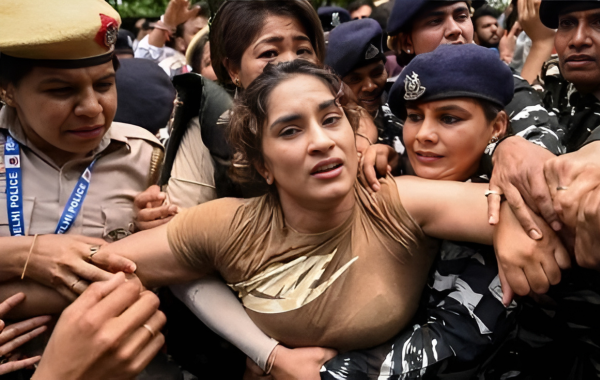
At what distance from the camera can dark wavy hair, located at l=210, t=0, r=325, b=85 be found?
234cm

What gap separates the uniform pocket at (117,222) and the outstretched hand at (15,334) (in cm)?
41

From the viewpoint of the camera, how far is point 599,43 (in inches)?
93.7

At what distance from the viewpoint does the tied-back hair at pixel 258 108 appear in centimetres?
194

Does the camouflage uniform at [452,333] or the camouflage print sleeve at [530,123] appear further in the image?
the camouflage print sleeve at [530,123]

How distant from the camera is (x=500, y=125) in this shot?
2145 millimetres

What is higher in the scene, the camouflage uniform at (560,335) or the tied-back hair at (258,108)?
the tied-back hair at (258,108)

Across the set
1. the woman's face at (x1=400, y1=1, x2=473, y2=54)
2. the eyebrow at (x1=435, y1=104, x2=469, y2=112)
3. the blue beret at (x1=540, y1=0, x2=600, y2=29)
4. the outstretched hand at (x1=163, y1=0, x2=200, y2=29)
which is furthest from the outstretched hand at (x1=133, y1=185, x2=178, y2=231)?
the outstretched hand at (x1=163, y1=0, x2=200, y2=29)

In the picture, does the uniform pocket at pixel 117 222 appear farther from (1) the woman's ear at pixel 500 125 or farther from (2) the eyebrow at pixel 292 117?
(1) the woman's ear at pixel 500 125

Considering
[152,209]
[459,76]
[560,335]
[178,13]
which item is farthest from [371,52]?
[178,13]

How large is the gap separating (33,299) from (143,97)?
1.36m

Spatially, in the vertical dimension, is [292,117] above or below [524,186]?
above

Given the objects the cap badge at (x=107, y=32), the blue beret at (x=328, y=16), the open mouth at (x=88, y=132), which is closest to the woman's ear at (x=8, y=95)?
the open mouth at (x=88, y=132)

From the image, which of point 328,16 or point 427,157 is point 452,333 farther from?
point 328,16

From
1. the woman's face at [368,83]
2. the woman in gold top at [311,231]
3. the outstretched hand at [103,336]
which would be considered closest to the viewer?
the outstretched hand at [103,336]
